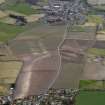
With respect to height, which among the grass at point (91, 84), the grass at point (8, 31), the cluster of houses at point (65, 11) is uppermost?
the cluster of houses at point (65, 11)

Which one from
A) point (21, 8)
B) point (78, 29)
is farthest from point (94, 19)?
point (21, 8)

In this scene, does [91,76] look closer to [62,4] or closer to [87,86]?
→ [87,86]

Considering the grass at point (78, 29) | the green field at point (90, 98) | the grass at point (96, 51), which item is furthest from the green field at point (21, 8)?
the green field at point (90, 98)

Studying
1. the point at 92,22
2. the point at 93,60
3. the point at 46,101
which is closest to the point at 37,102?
the point at 46,101

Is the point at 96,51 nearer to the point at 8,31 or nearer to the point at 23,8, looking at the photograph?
the point at 8,31

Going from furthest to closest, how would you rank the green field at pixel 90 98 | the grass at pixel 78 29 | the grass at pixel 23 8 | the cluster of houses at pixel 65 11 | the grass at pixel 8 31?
the grass at pixel 23 8 → the cluster of houses at pixel 65 11 → the grass at pixel 78 29 → the grass at pixel 8 31 → the green field at pixel 90 98

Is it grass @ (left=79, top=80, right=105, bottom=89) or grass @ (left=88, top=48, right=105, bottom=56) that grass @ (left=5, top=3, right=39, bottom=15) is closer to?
grass @ (left=88, top=48, right=105, bottom=56)

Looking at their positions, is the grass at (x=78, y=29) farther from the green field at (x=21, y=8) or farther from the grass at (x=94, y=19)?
the green field at (x=21, y=8)
